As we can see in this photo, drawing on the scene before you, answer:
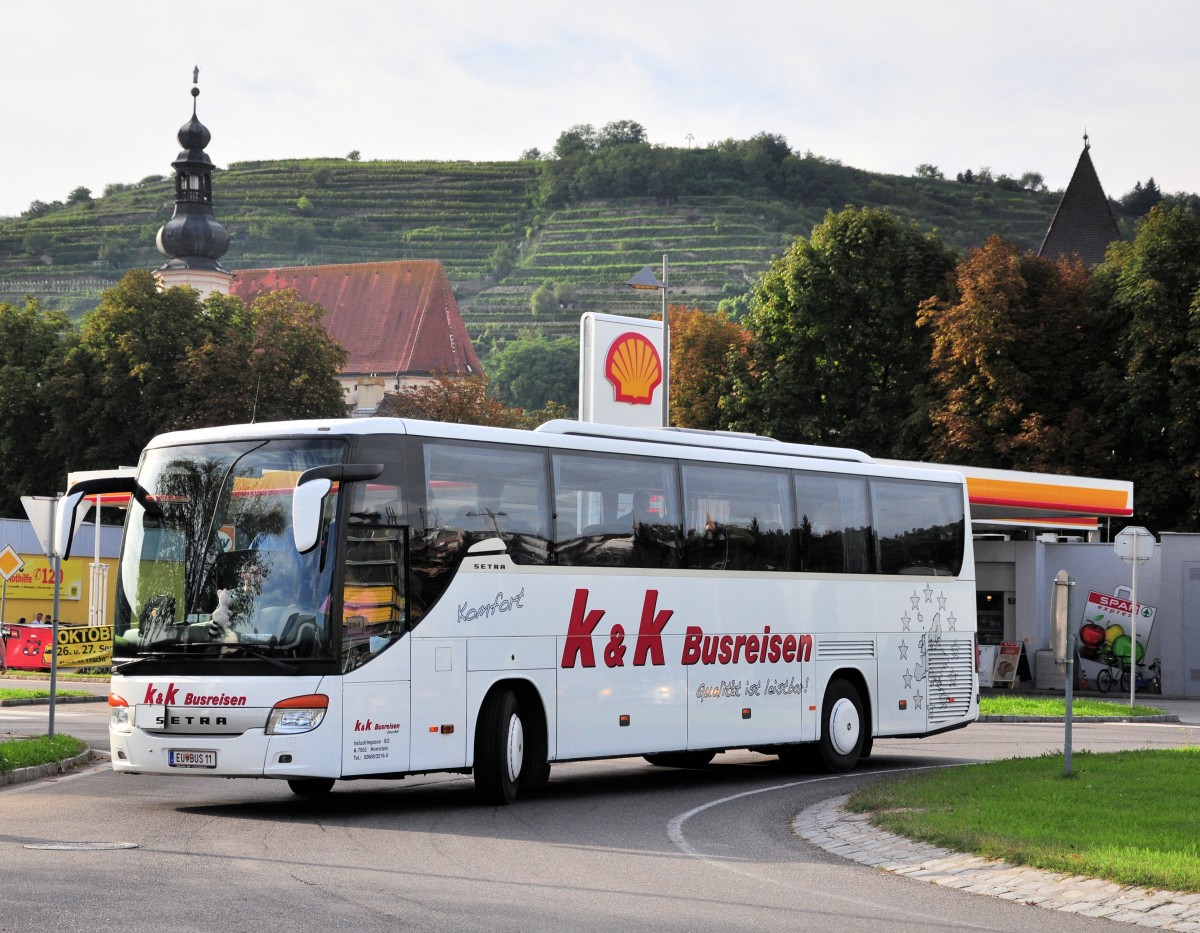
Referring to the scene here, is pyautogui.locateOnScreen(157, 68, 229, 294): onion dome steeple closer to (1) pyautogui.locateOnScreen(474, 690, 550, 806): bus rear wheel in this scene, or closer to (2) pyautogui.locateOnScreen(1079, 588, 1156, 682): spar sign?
(2) pyautogui.locateOnScreen(1079, 588, 1156, 682): spar sign

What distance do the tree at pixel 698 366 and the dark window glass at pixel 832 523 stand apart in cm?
4035

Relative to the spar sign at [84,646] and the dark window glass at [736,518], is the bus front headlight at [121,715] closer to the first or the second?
the dark window glass at [736,518]

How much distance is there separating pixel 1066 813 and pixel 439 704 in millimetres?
4987

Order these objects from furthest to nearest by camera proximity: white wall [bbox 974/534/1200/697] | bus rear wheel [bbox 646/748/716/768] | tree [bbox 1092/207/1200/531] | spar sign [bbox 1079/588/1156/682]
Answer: tree [bbox 1092/207/1200/531], spar sign [bbox 1079/588/1156/682], white wall [bbox 974/534/1200/697], bus rear wheel [bbox 646/748/716/768]

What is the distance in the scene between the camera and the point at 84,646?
41.2m

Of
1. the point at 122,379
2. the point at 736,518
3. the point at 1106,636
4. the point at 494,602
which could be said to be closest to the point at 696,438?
the point at 736,518

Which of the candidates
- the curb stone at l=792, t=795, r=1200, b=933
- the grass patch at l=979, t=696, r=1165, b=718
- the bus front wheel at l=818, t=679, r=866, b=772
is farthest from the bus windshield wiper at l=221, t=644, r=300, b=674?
the grass patch at l=979, t=696, r=1165, b=718

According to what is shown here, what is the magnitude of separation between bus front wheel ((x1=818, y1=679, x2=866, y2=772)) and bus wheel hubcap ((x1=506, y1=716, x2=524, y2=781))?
188 inches

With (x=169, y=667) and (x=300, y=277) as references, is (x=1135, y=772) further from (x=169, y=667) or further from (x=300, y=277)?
(x=300, y=277)

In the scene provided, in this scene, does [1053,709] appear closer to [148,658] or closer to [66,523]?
[66,523]

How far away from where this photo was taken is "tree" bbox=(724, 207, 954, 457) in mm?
53531

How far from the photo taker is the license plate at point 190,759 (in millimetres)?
13109

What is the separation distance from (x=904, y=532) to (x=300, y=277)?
12044 centimetres

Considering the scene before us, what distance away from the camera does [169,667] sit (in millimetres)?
13383
